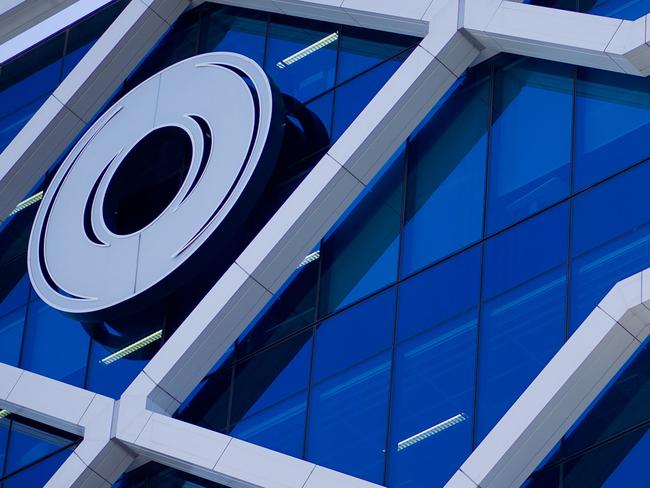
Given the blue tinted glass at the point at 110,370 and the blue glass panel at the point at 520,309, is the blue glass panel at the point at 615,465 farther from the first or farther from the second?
the blue tinted glass at the point at 110,370

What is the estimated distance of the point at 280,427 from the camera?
102 ft

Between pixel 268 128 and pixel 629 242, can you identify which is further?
pixel 268 128

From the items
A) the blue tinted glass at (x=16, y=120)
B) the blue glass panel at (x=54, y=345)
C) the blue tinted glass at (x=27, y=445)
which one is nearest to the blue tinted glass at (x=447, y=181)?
the blue glass panel at (x=54, y=345)

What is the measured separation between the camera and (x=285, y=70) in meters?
36.0

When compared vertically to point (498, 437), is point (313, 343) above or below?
above

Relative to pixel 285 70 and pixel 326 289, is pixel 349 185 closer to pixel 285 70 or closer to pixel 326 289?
pixel 326 289

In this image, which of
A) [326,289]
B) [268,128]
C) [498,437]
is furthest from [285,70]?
[498,437]

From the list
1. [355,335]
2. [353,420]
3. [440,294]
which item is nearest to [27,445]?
[355,335]

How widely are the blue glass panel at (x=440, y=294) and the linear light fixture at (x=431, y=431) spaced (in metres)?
2.02

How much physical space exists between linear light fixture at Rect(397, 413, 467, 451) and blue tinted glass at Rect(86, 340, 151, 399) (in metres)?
6.82

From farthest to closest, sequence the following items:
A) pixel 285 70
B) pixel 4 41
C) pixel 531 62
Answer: pixel 4 41
pixel 285 70
pixel 531 62

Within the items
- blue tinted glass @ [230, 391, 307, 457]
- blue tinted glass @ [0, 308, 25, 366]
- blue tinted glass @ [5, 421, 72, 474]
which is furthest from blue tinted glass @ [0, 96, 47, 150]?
blue tinted glass @ [230, 391, 307, 457]

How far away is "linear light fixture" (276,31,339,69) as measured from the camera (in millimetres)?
35438

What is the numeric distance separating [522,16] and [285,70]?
6.26 metres
